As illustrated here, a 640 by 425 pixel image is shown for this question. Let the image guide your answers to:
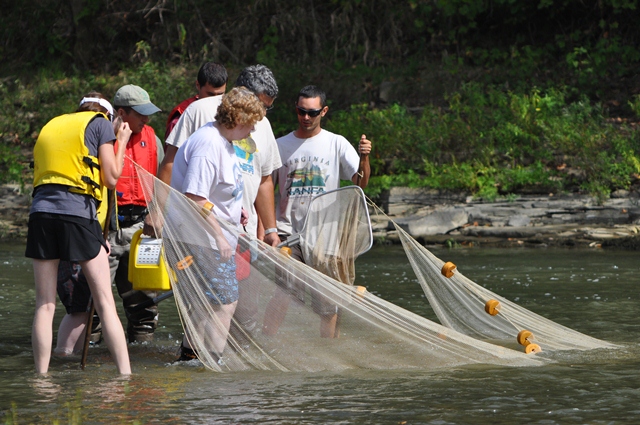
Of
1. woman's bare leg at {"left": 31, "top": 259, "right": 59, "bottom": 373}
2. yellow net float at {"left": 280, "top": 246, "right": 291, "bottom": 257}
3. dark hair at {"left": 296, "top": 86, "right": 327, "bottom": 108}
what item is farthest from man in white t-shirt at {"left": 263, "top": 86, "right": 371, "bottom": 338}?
woman's bare leg at {"left": 31, "top": 259, "right": 59, "bottom": 373}

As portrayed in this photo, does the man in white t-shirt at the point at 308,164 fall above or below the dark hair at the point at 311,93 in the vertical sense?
below

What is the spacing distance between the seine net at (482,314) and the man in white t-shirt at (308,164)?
55cm

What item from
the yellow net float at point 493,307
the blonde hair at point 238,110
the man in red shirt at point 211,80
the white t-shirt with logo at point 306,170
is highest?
the man in red shirt at point 211,80

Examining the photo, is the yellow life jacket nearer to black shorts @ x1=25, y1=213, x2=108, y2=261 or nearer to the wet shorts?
black shorts @ x1=25, y1=213, x2=108, y2=261

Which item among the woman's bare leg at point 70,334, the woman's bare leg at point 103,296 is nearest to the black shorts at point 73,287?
the woman's bare leg at point 70,334

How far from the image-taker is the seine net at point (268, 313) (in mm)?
5219

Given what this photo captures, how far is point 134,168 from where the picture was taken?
6230 mm

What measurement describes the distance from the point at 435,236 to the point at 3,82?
425 inches

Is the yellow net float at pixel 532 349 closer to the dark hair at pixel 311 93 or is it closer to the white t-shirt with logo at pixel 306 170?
the white t-shirt with logo at pixel 306 170

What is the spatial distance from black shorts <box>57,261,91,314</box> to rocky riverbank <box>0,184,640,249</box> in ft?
21.3

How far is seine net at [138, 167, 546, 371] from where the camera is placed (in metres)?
5.22

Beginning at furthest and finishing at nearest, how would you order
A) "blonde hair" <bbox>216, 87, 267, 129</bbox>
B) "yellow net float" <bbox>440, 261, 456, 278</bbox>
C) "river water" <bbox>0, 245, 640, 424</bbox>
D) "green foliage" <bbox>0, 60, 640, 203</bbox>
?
"green foliage" <bbox>0, 60, 640, 203</bbox> < "yellow net float" <bbox>440, 261, 456, 278</bbox> < "blonde hair" <bbox>216, 87, 267, 129</bbox> < "river water" <bbox>0, 245, 640, 424</bbox>

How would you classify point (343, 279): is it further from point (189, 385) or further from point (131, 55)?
point (131, 55)

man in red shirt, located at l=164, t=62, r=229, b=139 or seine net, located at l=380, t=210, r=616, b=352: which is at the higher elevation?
man in red shirt, located at l=164, t=62, r=229, b=139
